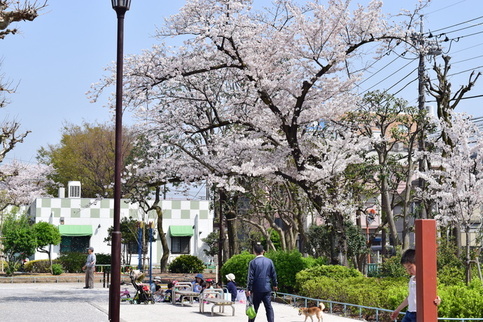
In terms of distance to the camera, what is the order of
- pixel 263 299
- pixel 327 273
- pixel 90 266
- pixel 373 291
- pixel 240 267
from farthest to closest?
pixel 90 266, pixel 240 267, pixel 327 273, pixel 373 291, pixel 263 299

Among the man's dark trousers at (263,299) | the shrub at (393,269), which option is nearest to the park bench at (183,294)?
the shrub at (393,269)

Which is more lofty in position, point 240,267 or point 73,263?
point 240,267

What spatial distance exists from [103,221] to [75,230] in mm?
2087

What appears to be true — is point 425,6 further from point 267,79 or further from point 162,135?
point 162,135

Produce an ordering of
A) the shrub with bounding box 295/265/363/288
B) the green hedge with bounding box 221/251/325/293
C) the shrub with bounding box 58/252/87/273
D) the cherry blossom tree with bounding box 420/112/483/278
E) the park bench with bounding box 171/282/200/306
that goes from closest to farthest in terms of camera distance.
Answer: the cherry blossom tree with bounding box 420/112/483/278 < the park bench with bounding box 171/282/200/306 < the shrub with bounding box 295/265/363/288 < the green hedge with bounding box 221/251/325/293 < the shrub with bounding box 58/252/87/273

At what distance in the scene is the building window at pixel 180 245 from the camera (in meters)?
48.6

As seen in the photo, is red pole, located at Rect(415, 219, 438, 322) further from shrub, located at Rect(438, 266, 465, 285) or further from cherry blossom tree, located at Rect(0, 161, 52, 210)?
cherry blossom tree, located at Rect(0, 161, 52, 210)

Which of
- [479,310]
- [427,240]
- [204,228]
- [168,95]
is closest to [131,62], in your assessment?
[168,95]

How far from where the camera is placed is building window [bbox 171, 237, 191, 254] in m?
48.6

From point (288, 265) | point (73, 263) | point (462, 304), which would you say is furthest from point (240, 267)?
point (73, 263)

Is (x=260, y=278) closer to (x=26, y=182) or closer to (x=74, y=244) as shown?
(x=74, y=244)

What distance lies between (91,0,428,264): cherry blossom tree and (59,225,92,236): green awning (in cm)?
2486

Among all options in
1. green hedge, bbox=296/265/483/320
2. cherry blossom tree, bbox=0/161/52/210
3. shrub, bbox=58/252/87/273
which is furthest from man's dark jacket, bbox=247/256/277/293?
cherry blossom tree, bbox=0/161/52/210

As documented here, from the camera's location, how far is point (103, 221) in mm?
47531
